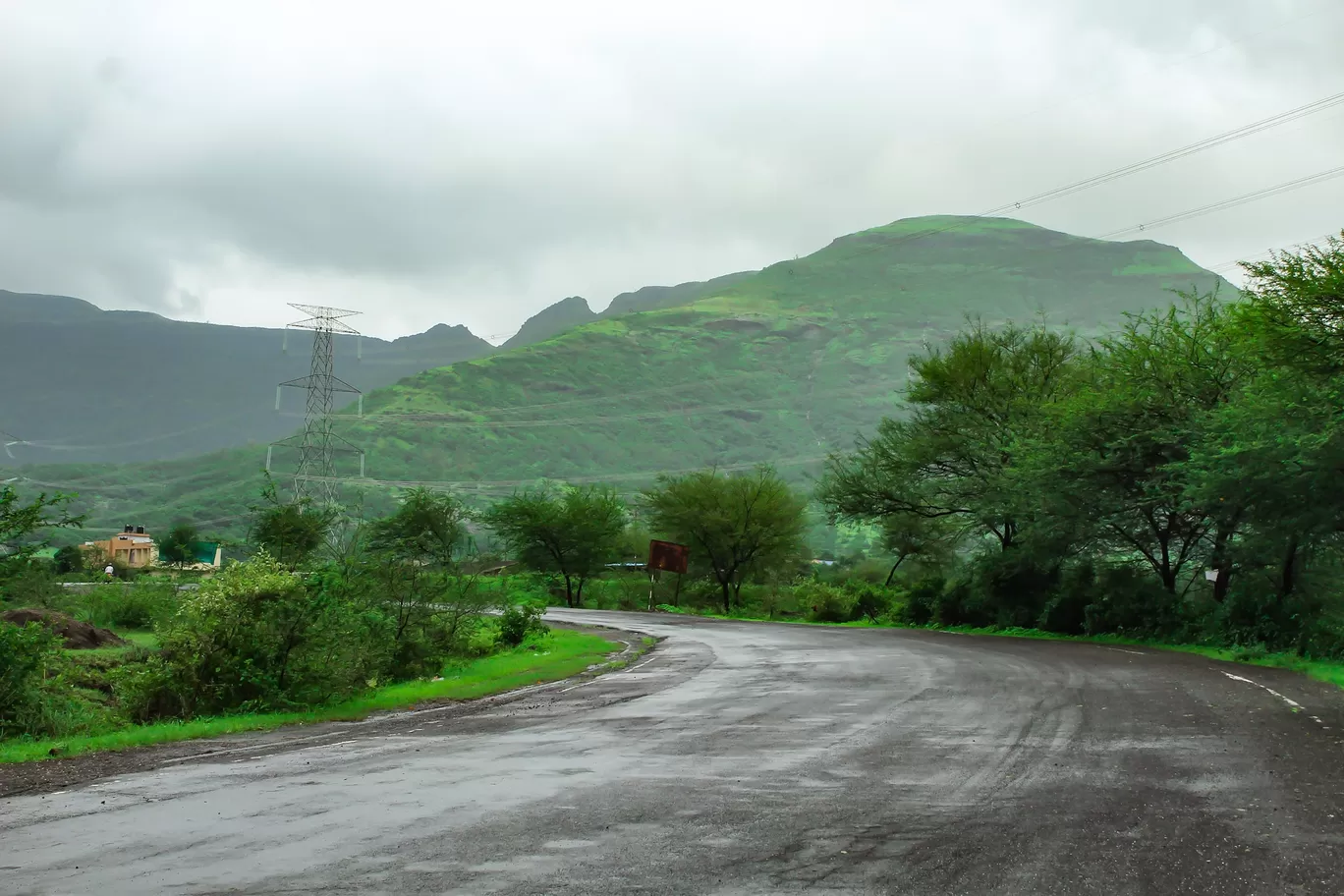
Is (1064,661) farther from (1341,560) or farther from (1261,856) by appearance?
(1261,856)

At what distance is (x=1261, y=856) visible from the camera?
7.10 meters

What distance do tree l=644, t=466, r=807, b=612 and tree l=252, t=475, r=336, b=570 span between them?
138 ft

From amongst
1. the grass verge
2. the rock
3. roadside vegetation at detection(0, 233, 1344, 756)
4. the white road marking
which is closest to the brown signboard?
roadside vegetation at detection(0, 233, 1344, 756)

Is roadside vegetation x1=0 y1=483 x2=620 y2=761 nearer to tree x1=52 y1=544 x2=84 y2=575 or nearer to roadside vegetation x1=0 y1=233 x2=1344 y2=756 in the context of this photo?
roadside vegetation x1=0 y1=233 x2=1344 y2=756

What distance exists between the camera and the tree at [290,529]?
19.6m

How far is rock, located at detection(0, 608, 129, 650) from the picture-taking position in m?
29.2

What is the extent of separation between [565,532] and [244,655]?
58.1 m

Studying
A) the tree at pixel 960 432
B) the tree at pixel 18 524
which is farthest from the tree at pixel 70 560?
the tree at pixel 18 524

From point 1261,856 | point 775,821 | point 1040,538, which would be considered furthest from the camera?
point 1040,538

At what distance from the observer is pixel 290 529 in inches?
893

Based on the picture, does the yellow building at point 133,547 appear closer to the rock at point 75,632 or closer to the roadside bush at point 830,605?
the roadside bush at point 830,605

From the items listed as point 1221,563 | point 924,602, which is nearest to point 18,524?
point 1221,563

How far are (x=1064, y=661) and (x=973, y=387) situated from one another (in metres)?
25.3

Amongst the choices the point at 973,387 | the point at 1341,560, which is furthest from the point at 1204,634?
the point at 973,387
